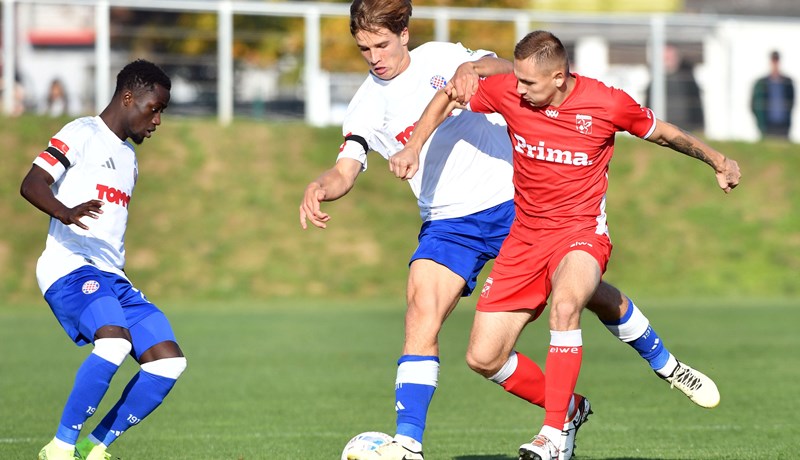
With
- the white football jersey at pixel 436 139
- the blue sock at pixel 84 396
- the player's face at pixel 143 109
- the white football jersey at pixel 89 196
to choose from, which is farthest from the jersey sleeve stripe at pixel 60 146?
the white football jersey at pixel 436 139

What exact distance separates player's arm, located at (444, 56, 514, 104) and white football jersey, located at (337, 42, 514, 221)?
33 cm

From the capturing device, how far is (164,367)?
22.6ft

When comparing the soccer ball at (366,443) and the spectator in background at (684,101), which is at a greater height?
the spectator in background at (684,101)

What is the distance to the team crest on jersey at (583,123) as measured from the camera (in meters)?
6.72

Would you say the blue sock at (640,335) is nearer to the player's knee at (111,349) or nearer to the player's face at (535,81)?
the player's face at (535,81)

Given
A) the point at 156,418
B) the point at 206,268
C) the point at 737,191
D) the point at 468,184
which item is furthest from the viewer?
the point at 737,191

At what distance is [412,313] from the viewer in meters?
6.93

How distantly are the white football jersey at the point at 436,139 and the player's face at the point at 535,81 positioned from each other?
0.74 meters

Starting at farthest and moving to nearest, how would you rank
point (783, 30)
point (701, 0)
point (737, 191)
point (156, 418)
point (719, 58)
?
point (701, 0), point (783, 30), point (719, 58), point (737, 191), point (156, 418)

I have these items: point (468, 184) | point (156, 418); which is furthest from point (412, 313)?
point (156, 418)

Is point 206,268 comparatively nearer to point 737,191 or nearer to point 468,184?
point 737,191

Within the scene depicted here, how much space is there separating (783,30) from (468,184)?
21.5m

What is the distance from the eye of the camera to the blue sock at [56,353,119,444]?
263 inches

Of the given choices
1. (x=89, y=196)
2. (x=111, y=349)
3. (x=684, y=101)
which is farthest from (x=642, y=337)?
(x=684, y=101)
